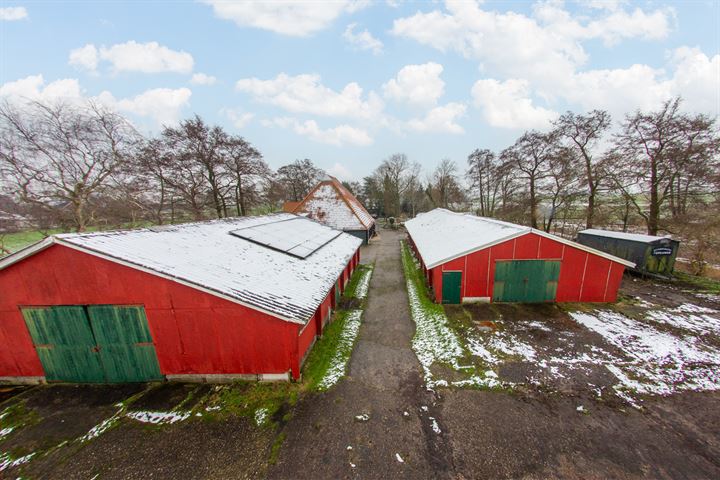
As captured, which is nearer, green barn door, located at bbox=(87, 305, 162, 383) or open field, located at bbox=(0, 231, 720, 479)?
open field, located at bbox=(0, 231, 720, 479)

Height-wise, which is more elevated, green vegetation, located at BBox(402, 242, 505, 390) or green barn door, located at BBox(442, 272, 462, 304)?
green barn door, located at BBox(442, 272, 462, 304)

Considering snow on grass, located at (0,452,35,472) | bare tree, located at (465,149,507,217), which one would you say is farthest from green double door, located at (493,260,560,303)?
bare tree, located at (465,149,507,217)

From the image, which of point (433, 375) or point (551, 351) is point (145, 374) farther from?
point (551, 351)

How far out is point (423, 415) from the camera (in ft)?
19.7

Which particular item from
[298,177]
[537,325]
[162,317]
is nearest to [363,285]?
[537,325]

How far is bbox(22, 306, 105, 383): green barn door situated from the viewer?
260 inches

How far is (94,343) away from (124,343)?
84cm

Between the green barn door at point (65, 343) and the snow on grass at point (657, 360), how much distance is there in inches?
596

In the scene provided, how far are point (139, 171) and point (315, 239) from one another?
1584 cm

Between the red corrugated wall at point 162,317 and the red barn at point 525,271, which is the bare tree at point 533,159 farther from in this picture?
the red corrugated wall at point 162,317

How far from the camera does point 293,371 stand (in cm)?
704

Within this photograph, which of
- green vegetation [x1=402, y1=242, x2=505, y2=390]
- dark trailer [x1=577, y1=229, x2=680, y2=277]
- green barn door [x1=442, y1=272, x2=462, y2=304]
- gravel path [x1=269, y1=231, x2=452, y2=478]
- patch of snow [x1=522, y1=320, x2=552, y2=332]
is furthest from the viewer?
dark trailer [x1=577, y1=229, x2=680, y2=277]

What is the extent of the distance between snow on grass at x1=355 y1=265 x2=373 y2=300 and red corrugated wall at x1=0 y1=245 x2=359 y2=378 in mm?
7156

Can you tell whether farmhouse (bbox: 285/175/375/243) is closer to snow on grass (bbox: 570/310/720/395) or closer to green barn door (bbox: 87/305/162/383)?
snow on grass (bbox: 570/310/720/395)
